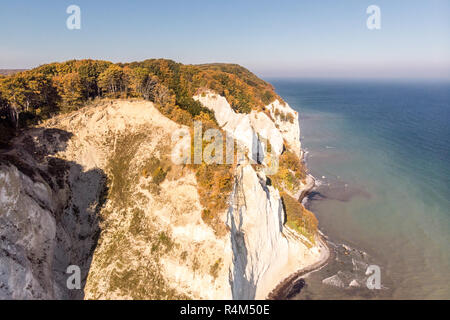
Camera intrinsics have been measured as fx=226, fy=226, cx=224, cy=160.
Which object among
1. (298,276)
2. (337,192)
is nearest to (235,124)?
(337,192)

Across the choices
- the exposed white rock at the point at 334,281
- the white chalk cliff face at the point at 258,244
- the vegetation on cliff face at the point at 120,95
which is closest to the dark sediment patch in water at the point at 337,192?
the vegetation on cliff face at the point at 120,95

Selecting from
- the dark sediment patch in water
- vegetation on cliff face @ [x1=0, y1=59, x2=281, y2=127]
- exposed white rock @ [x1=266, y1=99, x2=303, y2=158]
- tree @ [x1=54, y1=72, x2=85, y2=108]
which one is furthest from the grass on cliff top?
tree @ [x1=54, y1=72, x2=85, y2=108]

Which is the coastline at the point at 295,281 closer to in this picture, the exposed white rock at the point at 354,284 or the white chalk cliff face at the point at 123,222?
the white chalk cliff face at the point at 123,222

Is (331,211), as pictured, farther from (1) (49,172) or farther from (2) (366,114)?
(2) (366,114)

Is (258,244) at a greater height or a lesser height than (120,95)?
lesser

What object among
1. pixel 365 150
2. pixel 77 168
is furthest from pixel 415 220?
pixel 77 168

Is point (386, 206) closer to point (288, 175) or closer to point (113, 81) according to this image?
point (288, 175)
